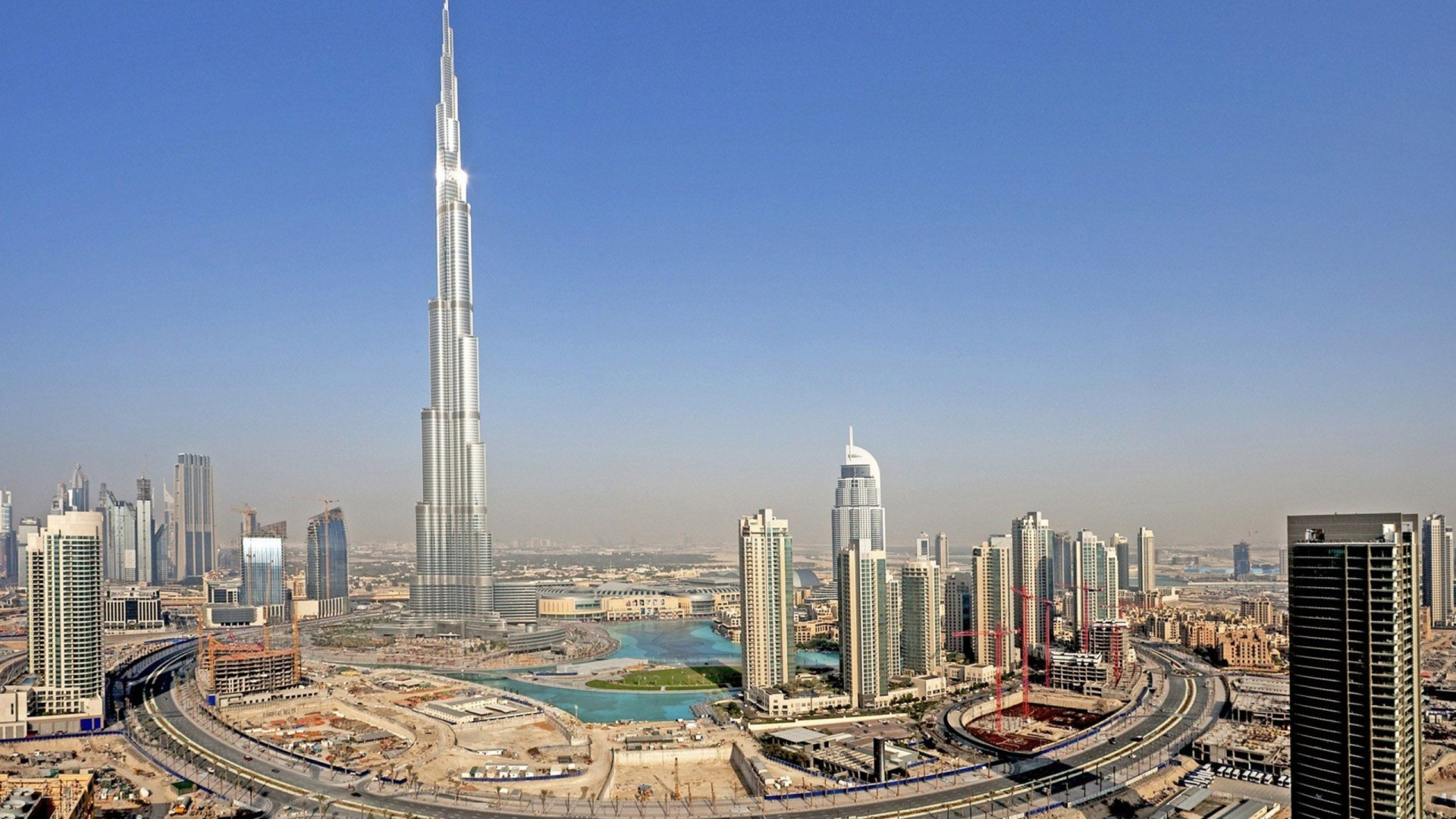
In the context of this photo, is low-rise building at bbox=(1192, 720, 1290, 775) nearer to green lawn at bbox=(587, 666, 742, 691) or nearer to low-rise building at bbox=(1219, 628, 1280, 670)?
low-rise building at bbox=(1219, 628, 1280, 670)

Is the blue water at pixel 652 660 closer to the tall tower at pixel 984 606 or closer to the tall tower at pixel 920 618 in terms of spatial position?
the tall tower at pixel 920 618

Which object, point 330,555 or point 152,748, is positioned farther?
point 330,555

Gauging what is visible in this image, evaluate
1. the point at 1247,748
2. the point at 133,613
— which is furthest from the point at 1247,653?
the point at 133,613

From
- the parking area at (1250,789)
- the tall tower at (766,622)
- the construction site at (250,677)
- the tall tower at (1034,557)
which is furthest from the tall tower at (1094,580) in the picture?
the construction site at (250,677)

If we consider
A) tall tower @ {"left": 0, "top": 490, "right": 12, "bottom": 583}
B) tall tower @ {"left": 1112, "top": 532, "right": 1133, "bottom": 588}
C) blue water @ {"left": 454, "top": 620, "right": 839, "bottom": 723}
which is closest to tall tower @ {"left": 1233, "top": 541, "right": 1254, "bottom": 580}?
tall tower @ {"left": 1112, "top": 532, "right": 1133, "bottom": 588}

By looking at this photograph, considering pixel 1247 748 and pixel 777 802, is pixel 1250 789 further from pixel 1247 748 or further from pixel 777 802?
pixel 777 802

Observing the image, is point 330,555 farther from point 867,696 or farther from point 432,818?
point 432,818

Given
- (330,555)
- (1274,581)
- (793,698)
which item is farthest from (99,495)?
(1274,581)
